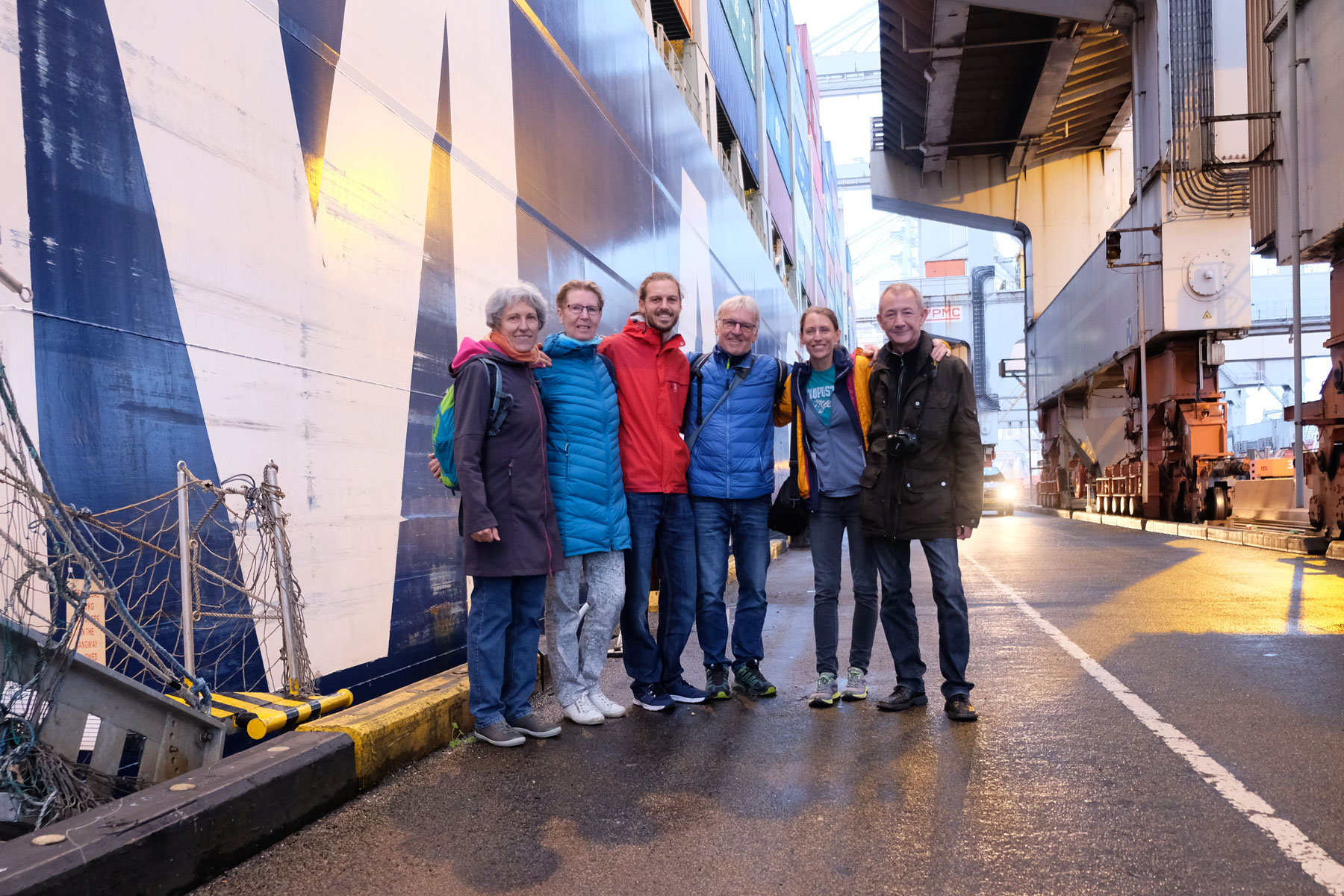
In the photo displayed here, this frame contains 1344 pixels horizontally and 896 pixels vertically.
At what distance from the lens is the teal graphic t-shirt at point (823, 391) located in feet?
15.9

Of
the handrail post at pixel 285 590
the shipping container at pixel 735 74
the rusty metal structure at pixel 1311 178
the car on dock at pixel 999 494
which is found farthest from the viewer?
the car on dock at pixel 999 494

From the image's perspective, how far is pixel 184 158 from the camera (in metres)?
3.59

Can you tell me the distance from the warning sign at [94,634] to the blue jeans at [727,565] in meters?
2.54

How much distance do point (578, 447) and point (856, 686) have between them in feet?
5.87

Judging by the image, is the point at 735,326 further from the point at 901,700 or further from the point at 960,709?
the point at 960,709

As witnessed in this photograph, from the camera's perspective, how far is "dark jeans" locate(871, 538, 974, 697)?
452 cm

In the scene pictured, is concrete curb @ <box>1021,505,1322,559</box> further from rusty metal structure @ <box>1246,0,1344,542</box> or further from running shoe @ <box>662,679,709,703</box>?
running shoe @ <box>662,679,709,703</box>

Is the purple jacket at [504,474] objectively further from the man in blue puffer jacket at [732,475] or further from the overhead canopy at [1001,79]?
the overhead canopy at [1001,79]

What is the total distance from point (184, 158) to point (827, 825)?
3122 mm

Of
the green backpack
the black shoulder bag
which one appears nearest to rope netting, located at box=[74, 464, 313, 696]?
the green backpack

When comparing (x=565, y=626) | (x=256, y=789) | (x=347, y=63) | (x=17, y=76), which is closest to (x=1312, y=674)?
(x=565, y=626)

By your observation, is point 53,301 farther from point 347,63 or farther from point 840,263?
point 840,263

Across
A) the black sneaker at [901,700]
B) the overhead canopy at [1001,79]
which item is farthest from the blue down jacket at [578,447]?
the overhead canopy at [1001,79]

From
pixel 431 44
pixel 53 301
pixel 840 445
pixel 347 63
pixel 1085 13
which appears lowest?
pixel 840 445
